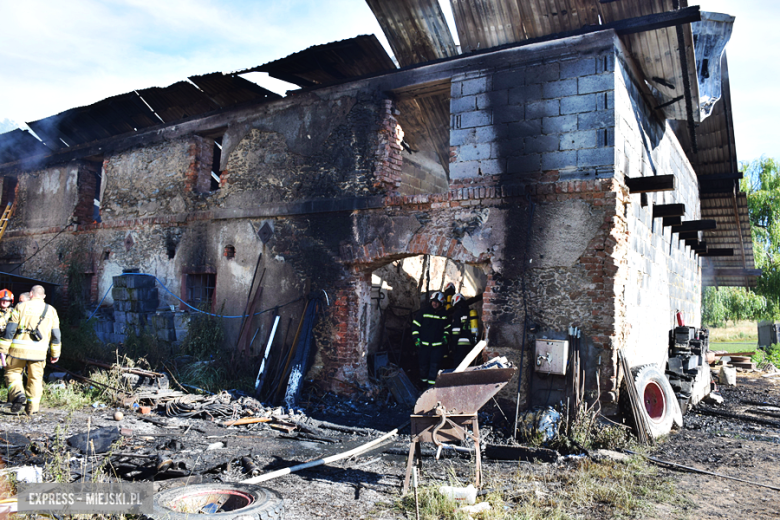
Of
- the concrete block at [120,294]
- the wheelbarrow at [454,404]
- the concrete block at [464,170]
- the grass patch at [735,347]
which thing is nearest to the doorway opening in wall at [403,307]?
the concrete block at [464,170]

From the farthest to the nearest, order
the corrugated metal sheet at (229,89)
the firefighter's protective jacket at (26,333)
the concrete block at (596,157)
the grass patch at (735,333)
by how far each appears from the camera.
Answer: the grass patch at (735,333), the corrugated metal sheet at (229,89), the firefighter's protective jacket at (26,333), the concrete block at (596,157)

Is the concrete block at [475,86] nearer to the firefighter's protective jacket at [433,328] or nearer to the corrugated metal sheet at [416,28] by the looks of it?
the corrugated metal sheet at [416,28]

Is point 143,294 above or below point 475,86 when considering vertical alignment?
below

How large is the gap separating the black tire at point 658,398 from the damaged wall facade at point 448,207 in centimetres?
44

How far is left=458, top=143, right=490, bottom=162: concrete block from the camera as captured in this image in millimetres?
7734

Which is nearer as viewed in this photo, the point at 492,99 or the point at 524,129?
the point at 524,129

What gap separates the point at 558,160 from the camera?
23.6 ft

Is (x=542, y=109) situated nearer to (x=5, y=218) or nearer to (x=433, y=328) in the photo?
(x=433, y=328)

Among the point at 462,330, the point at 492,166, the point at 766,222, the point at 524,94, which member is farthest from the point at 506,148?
the point at 766,222

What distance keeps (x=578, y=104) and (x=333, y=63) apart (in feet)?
13.8

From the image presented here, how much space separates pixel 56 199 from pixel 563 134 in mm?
12651

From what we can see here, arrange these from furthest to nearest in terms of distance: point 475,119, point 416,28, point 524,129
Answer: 1. point 416,28
2. point 475,119
3. point 524,129

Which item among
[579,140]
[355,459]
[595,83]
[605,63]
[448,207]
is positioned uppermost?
[605,63]

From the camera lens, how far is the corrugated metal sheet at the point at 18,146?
13.4 meters
